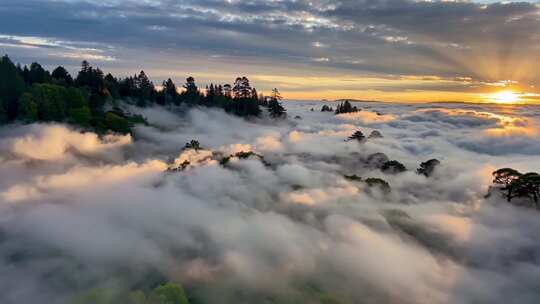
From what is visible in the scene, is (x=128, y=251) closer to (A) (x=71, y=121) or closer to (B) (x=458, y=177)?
(A) (x=71, y=121)

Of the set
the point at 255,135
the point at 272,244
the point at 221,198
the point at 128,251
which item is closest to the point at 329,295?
the point at 272,244

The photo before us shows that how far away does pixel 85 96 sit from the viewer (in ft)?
368

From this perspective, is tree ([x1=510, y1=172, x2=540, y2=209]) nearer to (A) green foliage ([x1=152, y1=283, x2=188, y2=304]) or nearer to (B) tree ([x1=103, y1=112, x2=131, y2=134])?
(A) green foliage ([x1=152, y1=283, x2=188, y2=304])

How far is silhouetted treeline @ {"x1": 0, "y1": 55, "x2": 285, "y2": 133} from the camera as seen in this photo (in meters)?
97.2

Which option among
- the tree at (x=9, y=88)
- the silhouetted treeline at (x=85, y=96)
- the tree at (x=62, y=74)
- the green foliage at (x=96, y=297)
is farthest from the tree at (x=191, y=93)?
the green foliage at (x=96, y=297)

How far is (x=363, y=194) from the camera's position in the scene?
9925 cm

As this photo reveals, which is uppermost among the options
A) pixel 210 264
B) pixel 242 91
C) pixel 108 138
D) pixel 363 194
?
pixel 242 91

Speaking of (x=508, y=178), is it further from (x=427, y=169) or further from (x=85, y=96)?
(x=85, y=96)

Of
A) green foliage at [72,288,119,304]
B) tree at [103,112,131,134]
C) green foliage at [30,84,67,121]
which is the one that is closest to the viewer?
green foliage at [72,288,119,304]

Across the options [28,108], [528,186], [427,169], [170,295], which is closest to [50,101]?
[28,108]

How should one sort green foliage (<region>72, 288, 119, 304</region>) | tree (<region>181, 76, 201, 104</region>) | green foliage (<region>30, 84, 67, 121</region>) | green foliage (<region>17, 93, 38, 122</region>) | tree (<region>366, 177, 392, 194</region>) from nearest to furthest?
1. green foliage (<region>72, 288, 119, 304</region>)
2. green foliage (<region>17, 93, 38, 122</region>)
3. green foliage (<region>30, 84, 67, 121</region>)
4. tree (<region>366, 177, 392, 194</region>)
5. tree (<region>181, 76, 201, 104</region>)

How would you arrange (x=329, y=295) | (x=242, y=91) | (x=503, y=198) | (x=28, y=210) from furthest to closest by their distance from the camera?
(x=242, y=91) → (x=503, y=198) → (x=28, y=210) → (x=329, y=295)

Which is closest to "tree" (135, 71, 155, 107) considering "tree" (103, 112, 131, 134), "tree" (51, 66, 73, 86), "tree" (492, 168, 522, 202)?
"tree" (51, 66, 73, 86)

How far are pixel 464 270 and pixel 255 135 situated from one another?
97.7 meters
